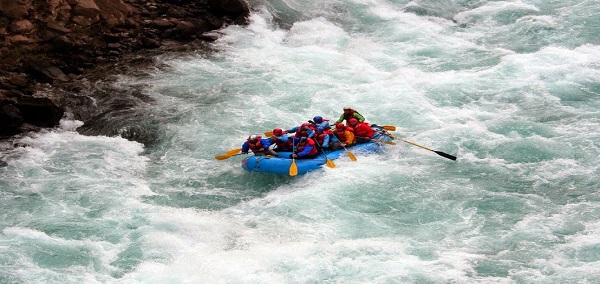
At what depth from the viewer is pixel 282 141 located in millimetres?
14422

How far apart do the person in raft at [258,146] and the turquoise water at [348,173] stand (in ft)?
1.36

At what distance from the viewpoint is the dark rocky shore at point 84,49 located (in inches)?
627

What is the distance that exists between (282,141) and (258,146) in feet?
1.52

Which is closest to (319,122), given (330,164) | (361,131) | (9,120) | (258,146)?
(361,131)

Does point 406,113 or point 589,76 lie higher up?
point 589,76

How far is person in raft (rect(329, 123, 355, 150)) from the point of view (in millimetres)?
14562

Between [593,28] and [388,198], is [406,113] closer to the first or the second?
[388,198]

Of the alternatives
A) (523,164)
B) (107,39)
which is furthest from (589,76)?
(107,39)

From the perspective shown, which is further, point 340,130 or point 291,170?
point 340,130

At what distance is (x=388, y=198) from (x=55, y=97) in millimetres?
7563

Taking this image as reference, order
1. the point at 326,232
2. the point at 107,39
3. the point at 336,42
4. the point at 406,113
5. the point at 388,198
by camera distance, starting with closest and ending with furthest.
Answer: the point at 326,232
the point at 388,198
the point at 406,113
the point at 107,39
the point at 336,42

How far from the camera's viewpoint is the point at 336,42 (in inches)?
779

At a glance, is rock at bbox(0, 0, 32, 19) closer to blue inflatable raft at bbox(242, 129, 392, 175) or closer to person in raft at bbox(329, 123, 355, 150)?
blue inflatable raft at bbox(242, 129, 392, 175)

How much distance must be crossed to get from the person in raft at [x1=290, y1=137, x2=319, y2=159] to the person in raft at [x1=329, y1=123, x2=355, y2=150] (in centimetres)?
42
